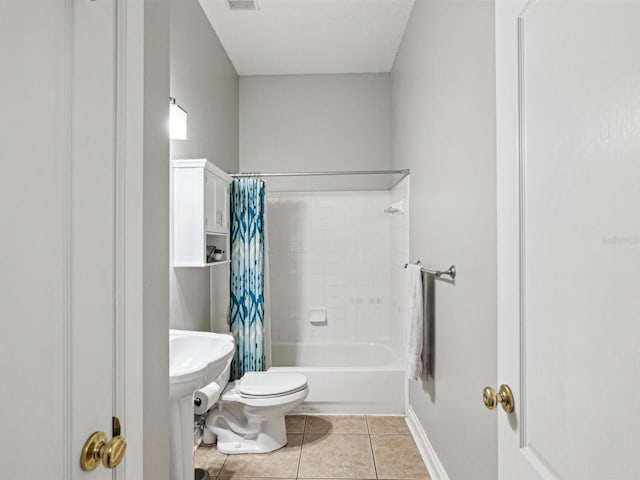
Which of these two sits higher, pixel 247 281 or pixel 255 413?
pixel 247 281

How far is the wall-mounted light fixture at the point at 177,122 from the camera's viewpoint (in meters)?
2.28

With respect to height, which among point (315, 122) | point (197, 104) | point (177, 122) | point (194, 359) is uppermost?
point (315, 122)

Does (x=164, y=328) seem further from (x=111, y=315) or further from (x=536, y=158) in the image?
(x=536, y=158)

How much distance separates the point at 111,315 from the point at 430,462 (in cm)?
220

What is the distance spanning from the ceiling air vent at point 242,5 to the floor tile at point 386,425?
3037 millimetres

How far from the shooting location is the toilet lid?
2.59m

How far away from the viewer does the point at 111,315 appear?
2.58 feet

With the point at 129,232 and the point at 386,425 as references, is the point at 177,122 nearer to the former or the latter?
the point at 129,232

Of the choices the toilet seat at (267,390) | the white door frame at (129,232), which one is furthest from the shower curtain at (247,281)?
the white door frame at (129,232)

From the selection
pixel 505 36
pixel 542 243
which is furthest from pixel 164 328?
pixel 505 36

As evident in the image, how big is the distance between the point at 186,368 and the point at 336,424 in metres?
1.66

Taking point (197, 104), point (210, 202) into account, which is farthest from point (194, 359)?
point (197, 104)

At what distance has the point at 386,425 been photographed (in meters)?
3.04

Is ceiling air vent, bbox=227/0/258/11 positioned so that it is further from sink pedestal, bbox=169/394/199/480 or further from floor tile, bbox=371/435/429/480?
floor tile, bbox=371/435/429/480
